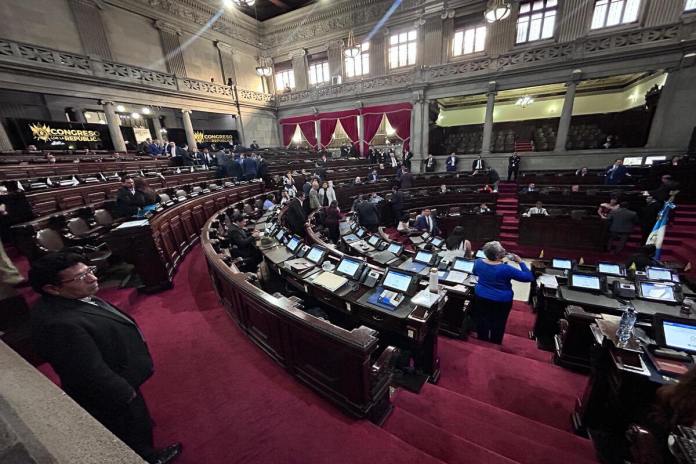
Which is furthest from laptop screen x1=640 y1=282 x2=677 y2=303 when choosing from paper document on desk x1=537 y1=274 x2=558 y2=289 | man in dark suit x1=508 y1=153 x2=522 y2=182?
man in dark suit x1=508 y1=153 x2=522 y2=182

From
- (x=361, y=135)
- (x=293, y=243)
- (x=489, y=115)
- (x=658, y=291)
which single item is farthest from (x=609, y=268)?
(x=361, y=135)

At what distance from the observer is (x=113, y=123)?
10.8 meters

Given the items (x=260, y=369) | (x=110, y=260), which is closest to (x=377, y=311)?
(x=260, y=369)

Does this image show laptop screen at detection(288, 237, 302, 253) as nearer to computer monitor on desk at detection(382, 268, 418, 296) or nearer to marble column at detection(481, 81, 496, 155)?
computer monitor on desk at detection(382, 268, 418, 296)

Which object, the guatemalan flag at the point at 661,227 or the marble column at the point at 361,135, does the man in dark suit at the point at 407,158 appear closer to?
the marble column at the point at 361,135

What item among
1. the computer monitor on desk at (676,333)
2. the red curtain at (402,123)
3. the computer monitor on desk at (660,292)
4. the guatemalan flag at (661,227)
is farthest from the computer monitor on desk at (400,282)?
the red curtain at (402,123)

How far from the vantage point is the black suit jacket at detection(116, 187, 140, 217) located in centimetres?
455

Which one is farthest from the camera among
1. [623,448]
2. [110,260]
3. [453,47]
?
[453,47]

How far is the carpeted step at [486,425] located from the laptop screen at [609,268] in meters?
2.65

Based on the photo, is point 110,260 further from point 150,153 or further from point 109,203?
point 150,153

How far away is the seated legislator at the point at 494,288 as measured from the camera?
291cm

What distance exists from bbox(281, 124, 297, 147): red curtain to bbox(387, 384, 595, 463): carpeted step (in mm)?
17853

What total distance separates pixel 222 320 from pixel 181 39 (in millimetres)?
16424

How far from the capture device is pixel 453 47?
12398 mm
